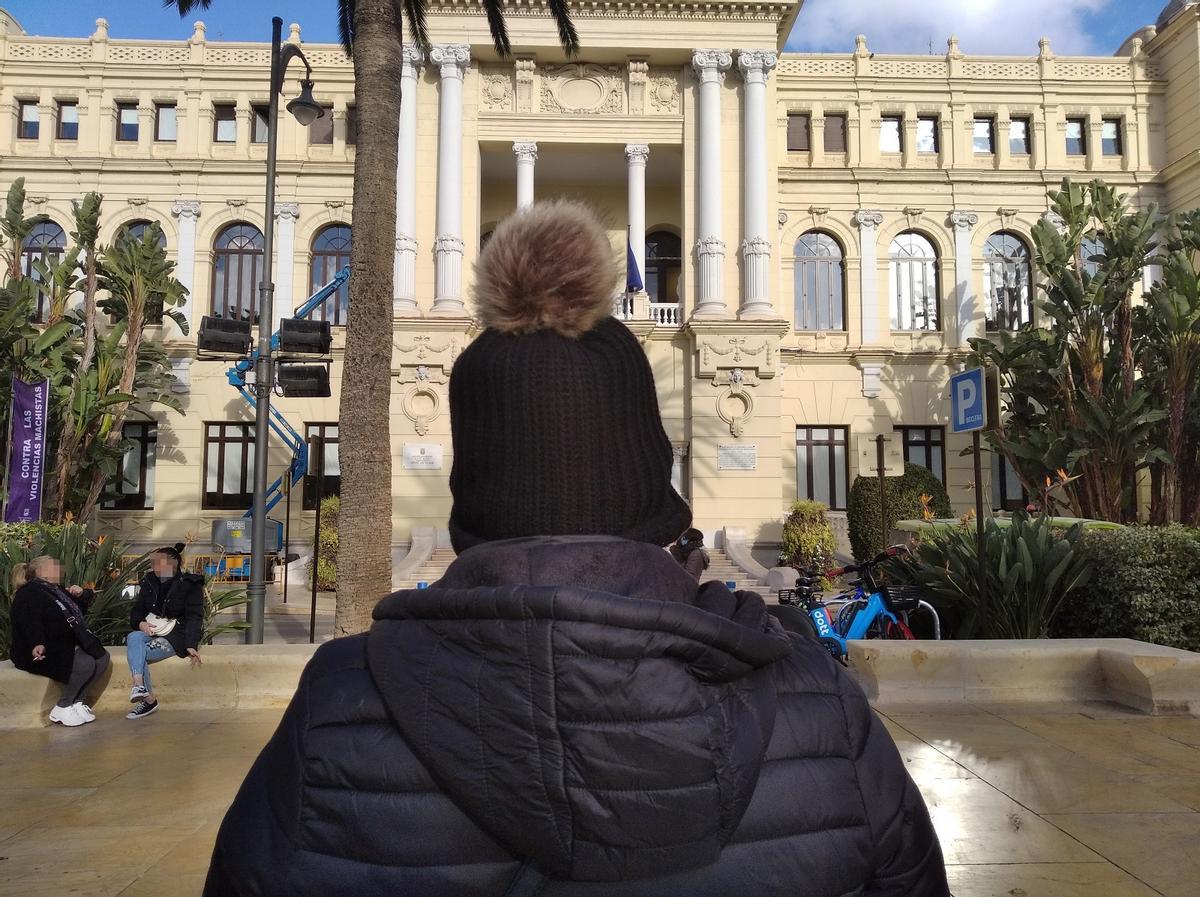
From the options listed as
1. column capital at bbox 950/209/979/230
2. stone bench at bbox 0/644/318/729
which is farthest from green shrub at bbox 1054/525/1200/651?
column capital at bbox 950/209/979/230

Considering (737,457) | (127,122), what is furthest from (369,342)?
(127,122)

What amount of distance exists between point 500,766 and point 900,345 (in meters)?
26.4

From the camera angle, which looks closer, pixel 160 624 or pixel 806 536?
pixel 160 624

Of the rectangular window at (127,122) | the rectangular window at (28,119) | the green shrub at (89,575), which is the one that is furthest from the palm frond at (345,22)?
the rectangular window at (28,119)

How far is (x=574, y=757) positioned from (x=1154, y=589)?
769 centimetres

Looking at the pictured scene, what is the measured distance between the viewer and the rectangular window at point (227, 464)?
972 inches

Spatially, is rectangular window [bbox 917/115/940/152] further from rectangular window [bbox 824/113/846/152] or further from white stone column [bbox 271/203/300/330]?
white stone column [bbox 271/203/300/330]

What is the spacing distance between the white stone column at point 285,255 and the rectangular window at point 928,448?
58.7ft

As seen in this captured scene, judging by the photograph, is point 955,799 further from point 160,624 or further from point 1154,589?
point 160,624

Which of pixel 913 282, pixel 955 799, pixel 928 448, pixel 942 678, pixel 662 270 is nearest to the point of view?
pixel 955 799

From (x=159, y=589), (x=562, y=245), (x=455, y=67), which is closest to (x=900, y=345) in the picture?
(x=455, y=67)

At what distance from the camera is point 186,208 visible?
25.4 m

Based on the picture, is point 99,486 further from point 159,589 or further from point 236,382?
point 159,589

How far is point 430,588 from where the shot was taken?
4.31 ft
